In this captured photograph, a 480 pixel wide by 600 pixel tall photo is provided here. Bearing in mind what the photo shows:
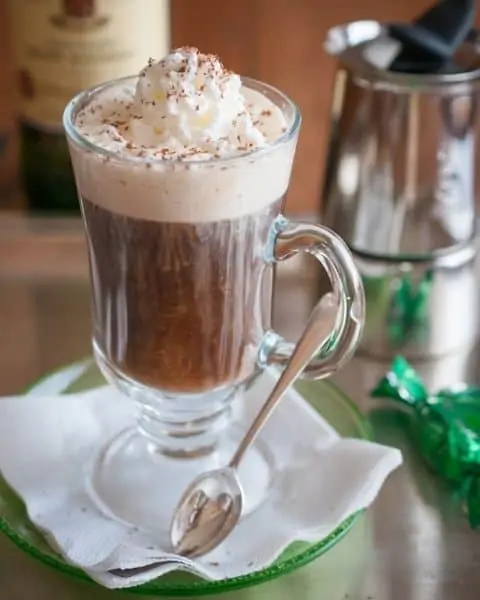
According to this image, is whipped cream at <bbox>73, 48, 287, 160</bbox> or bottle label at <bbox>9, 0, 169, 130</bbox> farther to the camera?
bottle label at <bbox>9, 0, 169, 130</bbox>

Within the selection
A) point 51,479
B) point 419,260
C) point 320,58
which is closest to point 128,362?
point 51,479

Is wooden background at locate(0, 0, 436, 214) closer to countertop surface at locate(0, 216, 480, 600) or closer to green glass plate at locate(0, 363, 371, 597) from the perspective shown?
countertop surface at locate(0, 216, 480, 600)

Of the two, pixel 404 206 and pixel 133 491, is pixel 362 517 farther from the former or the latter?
pixel 404 206

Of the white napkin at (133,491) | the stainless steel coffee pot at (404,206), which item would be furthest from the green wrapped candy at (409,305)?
the white napkin at (133,491)

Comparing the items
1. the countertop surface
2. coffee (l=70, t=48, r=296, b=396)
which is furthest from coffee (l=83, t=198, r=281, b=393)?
the countertop surface

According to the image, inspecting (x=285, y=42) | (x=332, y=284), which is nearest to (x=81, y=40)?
(x=285, y=42)

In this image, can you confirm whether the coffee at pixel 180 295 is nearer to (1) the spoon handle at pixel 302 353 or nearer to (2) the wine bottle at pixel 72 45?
(1) the spoon handle at pixel 302 353

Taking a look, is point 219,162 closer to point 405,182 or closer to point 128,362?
point 128,362
